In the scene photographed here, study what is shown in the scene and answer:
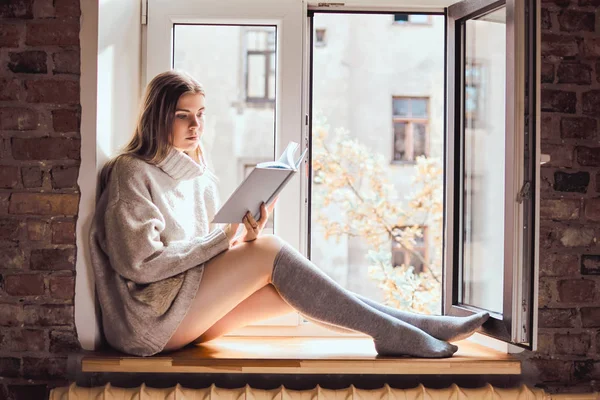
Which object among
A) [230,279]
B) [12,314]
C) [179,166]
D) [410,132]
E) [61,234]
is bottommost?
[12,314]

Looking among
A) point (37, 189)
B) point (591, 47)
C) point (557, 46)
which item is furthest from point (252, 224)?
point (591, 47)

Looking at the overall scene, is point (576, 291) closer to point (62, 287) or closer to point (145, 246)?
point (145, 246)

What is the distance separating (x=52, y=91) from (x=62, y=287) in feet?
1.95

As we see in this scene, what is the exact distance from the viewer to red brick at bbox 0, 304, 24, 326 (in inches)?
81.6

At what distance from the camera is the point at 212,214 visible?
7.72ft

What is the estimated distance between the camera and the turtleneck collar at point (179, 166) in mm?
2141

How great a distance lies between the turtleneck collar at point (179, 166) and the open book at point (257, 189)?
282 millimetres

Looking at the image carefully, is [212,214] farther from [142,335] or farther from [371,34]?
[371,34]

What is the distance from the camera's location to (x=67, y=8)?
2080mm

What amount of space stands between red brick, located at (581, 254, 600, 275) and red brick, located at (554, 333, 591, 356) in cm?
20

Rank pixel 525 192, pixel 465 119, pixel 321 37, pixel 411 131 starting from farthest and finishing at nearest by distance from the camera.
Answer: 1. pixel 321 37
2. pixel 411 131
3. pixel 465 119
4. pixel 525 192

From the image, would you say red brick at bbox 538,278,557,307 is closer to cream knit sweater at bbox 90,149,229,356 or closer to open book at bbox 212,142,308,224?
open book at bbox 212,142,308,224

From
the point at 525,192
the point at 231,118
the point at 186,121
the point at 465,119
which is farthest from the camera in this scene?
the point at 231,118

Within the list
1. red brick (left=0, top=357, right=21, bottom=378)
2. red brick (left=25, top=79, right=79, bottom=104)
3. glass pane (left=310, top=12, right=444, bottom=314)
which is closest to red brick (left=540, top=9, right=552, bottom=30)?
red brick (left=25, top=79, right=79, bottom=104)
